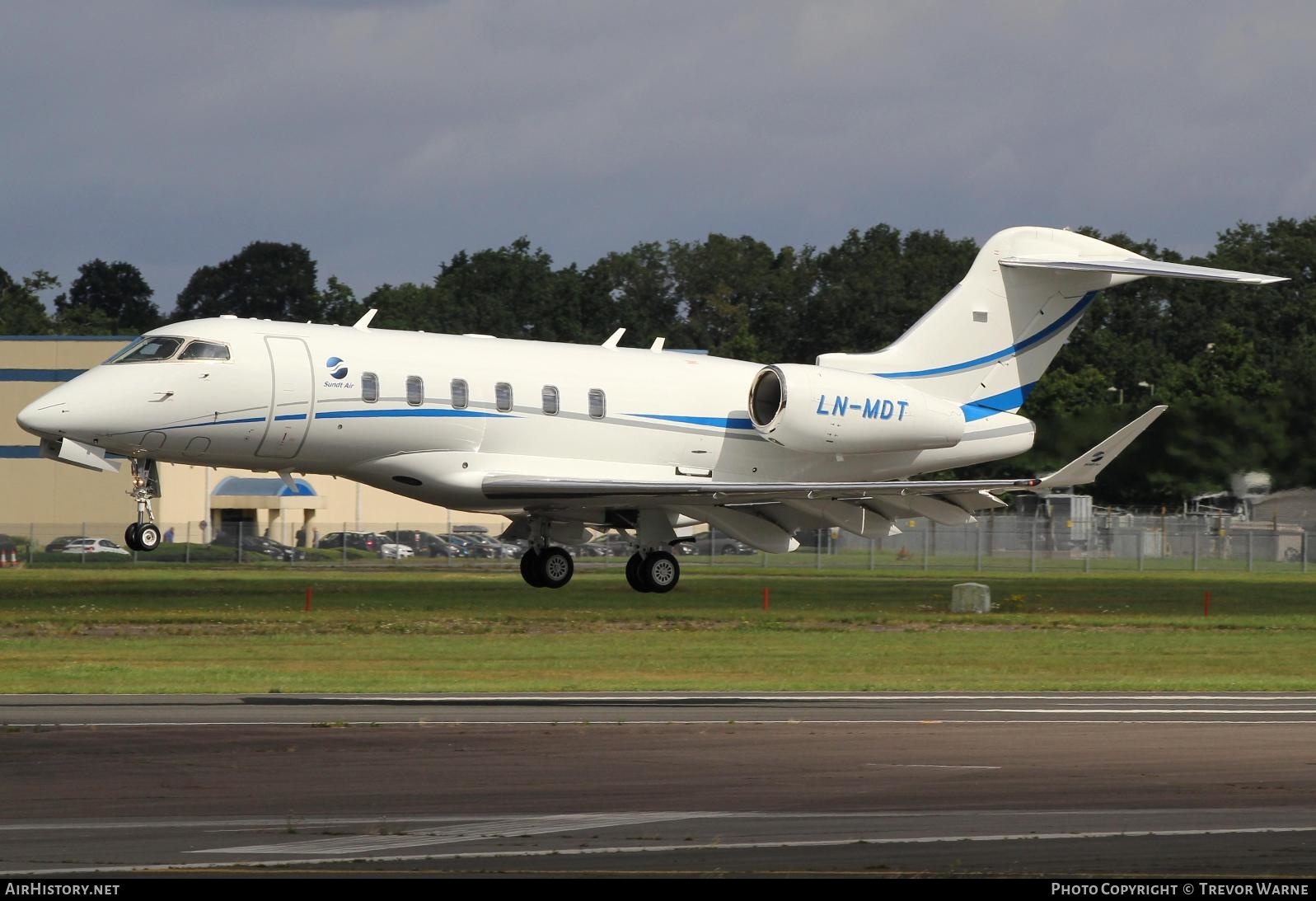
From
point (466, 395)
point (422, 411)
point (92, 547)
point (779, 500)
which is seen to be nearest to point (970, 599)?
point (779, 500)

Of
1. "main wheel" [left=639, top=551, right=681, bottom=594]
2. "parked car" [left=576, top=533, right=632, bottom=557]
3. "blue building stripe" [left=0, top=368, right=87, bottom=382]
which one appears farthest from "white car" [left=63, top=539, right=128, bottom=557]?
"main wheel" [left=639, top=551, right=681, bottom=594]

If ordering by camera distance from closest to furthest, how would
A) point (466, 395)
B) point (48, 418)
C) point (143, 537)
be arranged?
point (143, 537) < point (48, 418) < point (466, 395)

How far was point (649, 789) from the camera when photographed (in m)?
13.5

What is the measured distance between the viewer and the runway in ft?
34.3

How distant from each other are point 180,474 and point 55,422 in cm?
4347

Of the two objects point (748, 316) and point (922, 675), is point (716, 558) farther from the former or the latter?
point (748, 316)

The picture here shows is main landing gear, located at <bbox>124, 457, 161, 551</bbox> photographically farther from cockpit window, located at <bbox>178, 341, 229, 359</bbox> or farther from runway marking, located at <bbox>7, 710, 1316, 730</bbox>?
runway marking, located at <bbox>7, 710, 1316, 730</bbox>

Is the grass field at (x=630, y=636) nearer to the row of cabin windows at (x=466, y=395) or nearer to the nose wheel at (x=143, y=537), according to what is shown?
the nose wheel at (x=143, y=537)

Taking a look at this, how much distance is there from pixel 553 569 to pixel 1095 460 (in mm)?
8896

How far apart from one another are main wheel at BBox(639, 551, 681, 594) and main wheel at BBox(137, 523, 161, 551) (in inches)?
319

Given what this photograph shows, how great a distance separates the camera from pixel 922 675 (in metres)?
27.5

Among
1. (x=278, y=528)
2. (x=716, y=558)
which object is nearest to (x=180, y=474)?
(x=278, y=528)

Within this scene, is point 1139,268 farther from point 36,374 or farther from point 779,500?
point 36,374

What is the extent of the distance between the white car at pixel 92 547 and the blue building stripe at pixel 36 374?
21.1 feet
